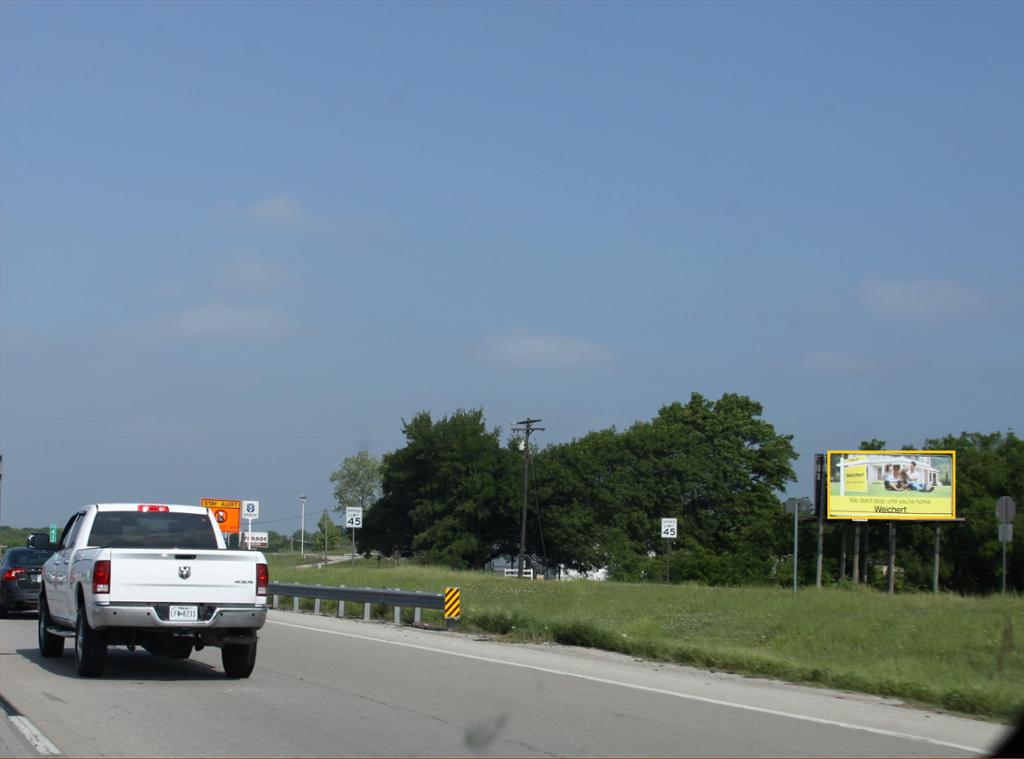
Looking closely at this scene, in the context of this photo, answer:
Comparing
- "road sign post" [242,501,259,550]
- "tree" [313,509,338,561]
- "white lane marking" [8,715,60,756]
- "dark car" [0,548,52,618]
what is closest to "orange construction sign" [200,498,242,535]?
"road sign post" [242,501,259,550]

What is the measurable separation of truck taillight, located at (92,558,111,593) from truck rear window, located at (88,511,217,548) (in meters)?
1.57

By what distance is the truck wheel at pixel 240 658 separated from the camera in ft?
46.3

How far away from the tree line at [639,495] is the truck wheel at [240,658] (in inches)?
2402

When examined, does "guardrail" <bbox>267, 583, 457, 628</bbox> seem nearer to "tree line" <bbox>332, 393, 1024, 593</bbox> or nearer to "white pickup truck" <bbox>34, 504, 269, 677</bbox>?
"white pickup truck" <bbox>34, 504, 269, 677</bbox>

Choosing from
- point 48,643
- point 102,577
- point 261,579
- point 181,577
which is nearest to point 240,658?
point 261,579

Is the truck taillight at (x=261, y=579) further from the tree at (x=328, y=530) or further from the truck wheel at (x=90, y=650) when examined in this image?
the tree at (x=328, y=530)

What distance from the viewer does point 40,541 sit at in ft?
51.0

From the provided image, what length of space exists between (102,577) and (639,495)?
75.4m

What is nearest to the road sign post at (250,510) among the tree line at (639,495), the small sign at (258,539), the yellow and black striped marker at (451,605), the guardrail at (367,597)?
the small sign at (258,539)

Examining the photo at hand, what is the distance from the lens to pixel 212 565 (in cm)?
1365

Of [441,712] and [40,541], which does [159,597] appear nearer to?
[40,541]

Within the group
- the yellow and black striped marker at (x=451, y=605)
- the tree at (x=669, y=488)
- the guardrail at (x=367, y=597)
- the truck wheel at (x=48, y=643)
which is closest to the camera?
the truck wheel at (x=48, y=643)

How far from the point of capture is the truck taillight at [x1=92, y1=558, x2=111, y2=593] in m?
13.2

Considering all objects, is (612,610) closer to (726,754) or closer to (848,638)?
(848,638)
